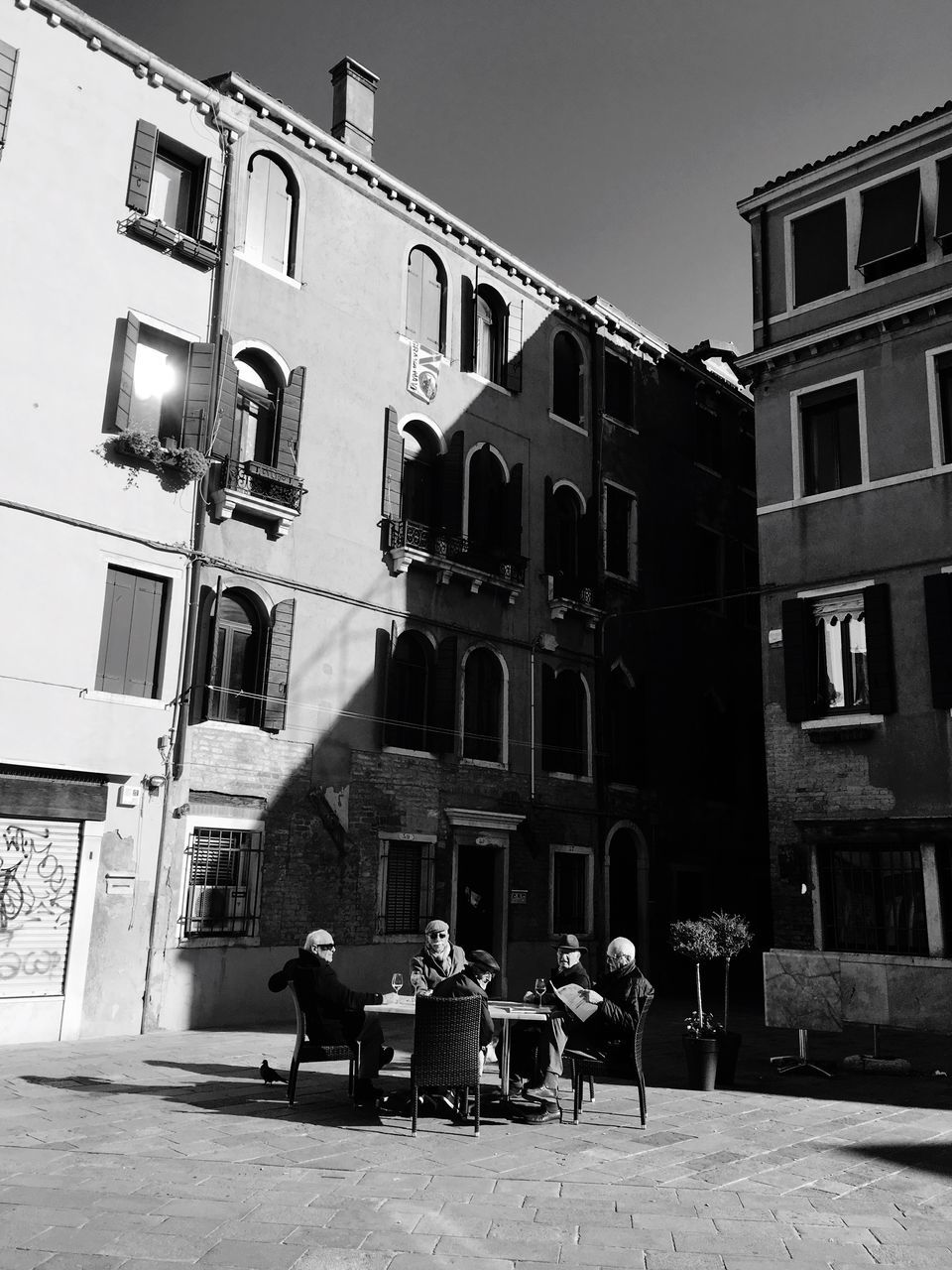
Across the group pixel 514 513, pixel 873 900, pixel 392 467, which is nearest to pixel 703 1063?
pixel 873 900

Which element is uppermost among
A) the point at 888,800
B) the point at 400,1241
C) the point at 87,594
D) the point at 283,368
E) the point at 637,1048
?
the point at 283,368

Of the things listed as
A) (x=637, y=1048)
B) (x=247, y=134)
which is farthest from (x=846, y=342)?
(x=637, y=1048)

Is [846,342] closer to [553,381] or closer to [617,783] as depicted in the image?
[553,381]

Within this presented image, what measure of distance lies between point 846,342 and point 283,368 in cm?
838

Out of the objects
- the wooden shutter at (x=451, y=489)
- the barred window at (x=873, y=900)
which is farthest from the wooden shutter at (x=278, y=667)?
the barred window at (x=873, y=900)

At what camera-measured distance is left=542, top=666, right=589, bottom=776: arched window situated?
64.8 feet

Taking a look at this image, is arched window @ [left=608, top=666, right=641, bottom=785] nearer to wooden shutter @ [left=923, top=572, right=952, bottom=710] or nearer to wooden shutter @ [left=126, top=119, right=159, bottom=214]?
wooden shutter @ [left=923, top=572, right=952, bottom=710]

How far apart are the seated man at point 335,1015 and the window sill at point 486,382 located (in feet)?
42.9

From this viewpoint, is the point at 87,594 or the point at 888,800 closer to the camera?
the point at 87,594

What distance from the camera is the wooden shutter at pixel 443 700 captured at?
1758cm

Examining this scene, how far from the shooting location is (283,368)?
1622 centimetres

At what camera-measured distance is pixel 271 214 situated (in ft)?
54.6

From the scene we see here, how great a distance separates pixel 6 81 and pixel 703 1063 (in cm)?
1367

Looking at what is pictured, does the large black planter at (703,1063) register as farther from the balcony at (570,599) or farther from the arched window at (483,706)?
the balcony at (570,599)
